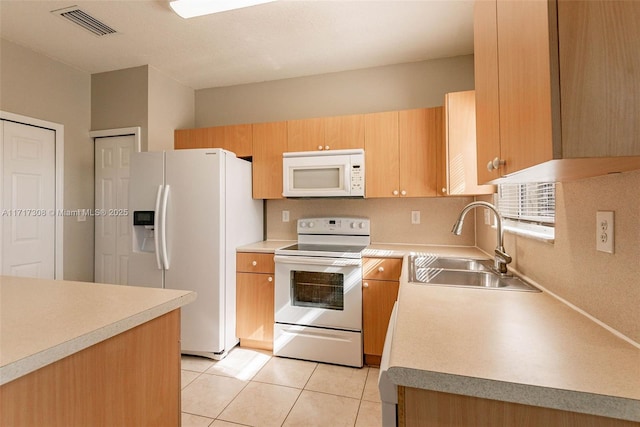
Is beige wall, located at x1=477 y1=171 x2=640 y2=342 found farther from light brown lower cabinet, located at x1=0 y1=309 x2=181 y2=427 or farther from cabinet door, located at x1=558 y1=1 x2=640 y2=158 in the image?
light brown lower cabinet, located at x1=0 y1=309 x2=181 y2=427

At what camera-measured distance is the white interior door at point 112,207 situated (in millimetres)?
2984

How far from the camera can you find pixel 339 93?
9.91 ft

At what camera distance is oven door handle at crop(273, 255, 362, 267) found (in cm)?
236

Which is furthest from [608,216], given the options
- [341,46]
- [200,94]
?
[200,94]

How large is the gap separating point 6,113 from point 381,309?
3.27 meters

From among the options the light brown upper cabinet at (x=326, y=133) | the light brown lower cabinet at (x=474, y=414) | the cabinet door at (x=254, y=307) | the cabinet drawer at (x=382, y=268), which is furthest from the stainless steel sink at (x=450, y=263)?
the light brown lower cabinet at (x=474, y=414)

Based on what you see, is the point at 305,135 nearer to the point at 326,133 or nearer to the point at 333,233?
the point at 326,133

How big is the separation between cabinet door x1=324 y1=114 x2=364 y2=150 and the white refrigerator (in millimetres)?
862

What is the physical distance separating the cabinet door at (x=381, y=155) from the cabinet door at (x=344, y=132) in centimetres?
5

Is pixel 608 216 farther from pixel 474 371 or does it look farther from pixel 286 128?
pixel 286 128

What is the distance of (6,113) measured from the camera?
242 cm

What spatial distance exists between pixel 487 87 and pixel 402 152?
1.48 m

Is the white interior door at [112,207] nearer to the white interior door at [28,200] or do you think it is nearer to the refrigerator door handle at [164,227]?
the white interior door at [28,200]

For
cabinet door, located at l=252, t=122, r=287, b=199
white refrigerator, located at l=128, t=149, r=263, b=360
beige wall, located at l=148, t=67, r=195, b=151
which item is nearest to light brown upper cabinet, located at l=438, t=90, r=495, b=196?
cabinet door, located at l=252, t=122, r=287, b=199
